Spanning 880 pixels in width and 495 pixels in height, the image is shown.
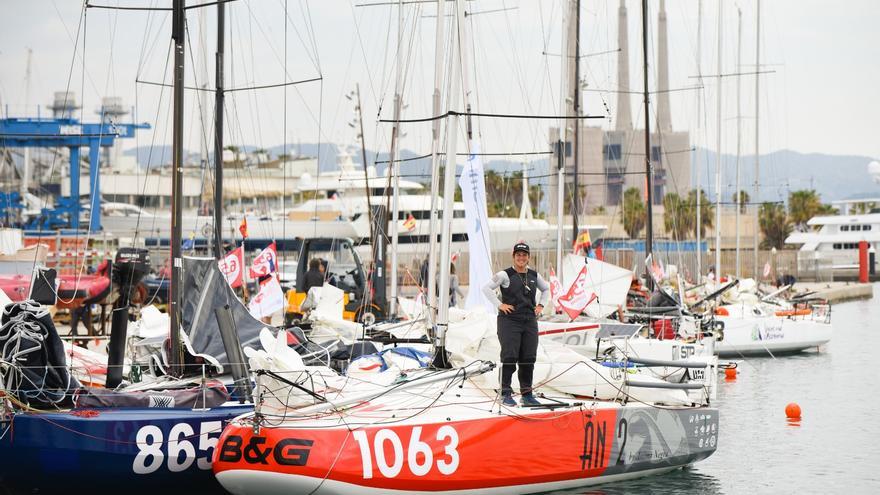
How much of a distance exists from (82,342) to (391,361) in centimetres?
644

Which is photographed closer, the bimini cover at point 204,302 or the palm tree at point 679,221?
the bimini cover at point 204,302

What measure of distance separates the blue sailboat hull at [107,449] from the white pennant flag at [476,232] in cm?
819

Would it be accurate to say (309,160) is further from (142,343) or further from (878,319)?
(142,343)

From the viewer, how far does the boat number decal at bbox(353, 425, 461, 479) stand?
35.6ft

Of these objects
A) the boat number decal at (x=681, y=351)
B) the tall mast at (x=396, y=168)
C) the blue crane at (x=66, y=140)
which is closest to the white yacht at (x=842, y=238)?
the blue crane at (x=66, y=140)

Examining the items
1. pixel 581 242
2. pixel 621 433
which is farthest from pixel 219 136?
pixel 581 242

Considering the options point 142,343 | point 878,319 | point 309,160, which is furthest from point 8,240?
point 309,160

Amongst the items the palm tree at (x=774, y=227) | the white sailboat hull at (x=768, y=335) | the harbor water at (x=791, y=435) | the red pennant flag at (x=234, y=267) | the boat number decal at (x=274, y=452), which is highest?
the palm tree at (x=774, y=227)

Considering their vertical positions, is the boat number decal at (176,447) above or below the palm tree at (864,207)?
below

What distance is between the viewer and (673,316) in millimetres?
24781

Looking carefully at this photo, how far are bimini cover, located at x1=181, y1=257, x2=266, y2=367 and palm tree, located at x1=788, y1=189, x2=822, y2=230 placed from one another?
90.1 m

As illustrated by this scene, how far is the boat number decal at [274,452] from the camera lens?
10.6 m

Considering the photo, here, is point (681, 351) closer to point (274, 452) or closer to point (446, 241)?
point (446, 241)

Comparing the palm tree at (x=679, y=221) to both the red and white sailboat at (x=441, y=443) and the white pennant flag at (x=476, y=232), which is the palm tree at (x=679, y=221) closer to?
the white pennant flag at (x=476, y=232)
